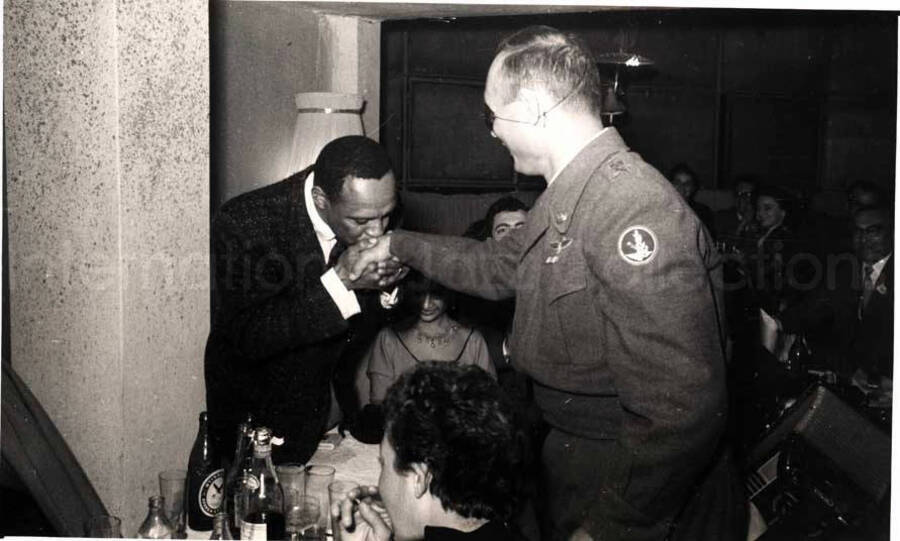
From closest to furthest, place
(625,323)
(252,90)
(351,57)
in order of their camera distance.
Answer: (625,323) < (252,90) < (351,57)

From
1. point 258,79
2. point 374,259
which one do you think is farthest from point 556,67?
point 258,79

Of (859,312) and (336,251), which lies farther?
(859,312)

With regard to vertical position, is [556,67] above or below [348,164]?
above

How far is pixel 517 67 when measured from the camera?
1341 mm

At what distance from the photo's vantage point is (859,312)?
235cm

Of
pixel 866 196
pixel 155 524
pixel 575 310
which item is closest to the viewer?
pixel 575 310

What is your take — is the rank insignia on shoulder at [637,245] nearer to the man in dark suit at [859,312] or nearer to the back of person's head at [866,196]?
the man in dark suit at [859,312]

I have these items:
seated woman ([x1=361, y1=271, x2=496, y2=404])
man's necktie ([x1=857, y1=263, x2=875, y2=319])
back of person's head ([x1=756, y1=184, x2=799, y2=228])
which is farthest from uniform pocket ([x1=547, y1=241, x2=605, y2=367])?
back of person's head ([x1=756, y1=184, x2=799, y2=228])

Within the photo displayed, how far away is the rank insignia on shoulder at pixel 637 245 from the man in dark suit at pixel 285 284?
2.17 ft

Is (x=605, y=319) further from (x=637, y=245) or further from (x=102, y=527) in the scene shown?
(x=102, y=527)

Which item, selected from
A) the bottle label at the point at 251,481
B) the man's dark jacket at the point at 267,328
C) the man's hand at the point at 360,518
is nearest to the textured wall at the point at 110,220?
the man's dark jacket at the point at 267,328

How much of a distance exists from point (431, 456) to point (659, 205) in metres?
0.52

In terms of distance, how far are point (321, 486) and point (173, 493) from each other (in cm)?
30

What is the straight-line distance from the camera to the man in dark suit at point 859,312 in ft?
7.15
